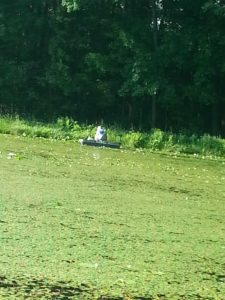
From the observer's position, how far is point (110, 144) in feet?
37.4

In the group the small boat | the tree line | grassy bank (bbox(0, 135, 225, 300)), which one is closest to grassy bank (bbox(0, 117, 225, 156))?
the small boat

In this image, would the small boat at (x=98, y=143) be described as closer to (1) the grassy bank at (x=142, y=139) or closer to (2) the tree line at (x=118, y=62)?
(1) the grassy bank at (x=142, y=139)

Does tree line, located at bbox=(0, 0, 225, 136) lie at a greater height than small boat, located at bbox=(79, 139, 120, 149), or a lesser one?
greater

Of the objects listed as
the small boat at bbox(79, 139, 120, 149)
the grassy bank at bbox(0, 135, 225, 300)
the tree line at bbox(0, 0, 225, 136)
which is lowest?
the grassy bank at bbox(0, 135, 225, 300)

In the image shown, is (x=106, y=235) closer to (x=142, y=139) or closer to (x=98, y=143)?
(x=98, y=143)

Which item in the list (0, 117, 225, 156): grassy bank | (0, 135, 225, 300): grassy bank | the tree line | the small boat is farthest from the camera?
the tree line

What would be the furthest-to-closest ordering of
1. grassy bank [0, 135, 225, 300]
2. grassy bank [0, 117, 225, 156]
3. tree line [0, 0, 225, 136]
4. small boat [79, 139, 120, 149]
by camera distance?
1. tree line [0, 0, 225, 136]
2. grassy bank [0, 117, 225, 156]
3. small boat [79, 139, 120, 149]
4. grassy bank [0, 135, 225, 300]

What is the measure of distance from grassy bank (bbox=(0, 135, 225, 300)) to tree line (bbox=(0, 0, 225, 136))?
10.4 metres

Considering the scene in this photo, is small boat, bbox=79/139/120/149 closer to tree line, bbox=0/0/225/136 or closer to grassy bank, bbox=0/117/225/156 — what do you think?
grassy bank, bbox=0/117/225/156

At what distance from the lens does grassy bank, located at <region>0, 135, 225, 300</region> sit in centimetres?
286

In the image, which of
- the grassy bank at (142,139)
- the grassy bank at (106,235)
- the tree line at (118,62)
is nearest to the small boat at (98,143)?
the grassy bank at (142,139)

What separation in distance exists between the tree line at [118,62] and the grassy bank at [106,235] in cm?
1038

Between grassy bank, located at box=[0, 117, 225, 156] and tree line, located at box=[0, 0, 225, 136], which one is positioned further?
tree line, located at box=[0, 0, 225, 136]

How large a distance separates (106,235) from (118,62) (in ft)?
48.7
